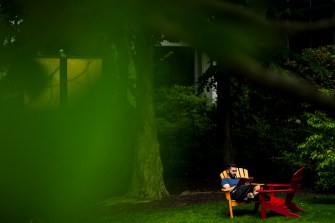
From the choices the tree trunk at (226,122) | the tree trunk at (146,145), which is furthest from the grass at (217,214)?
the tree trunk at (226,122)

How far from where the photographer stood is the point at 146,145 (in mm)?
13977

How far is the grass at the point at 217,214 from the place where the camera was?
10750 mm

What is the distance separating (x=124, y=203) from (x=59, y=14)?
1278 cm

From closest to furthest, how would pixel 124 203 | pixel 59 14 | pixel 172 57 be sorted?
pixel 59 14 → pixel 124 203 → pixel 172 57

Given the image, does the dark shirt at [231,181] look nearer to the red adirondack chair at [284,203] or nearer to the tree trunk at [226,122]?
the red adirondack chair at [284,203]

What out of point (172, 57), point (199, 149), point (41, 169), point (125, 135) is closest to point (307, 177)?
point (199, 149)

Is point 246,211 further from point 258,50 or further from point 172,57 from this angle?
point 172,57

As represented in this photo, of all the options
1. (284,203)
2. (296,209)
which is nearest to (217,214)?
(284,203)

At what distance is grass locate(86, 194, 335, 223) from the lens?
35.3 feet

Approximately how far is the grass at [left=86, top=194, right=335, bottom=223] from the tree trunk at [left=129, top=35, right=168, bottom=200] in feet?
4.84

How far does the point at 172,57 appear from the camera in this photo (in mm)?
24906

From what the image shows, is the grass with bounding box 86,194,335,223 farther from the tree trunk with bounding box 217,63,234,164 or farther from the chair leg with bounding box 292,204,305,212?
the tree trunk with bounding box 217,63,234,164

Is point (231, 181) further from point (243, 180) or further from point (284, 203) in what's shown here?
point (284, 203)

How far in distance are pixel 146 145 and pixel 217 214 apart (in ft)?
10.3
